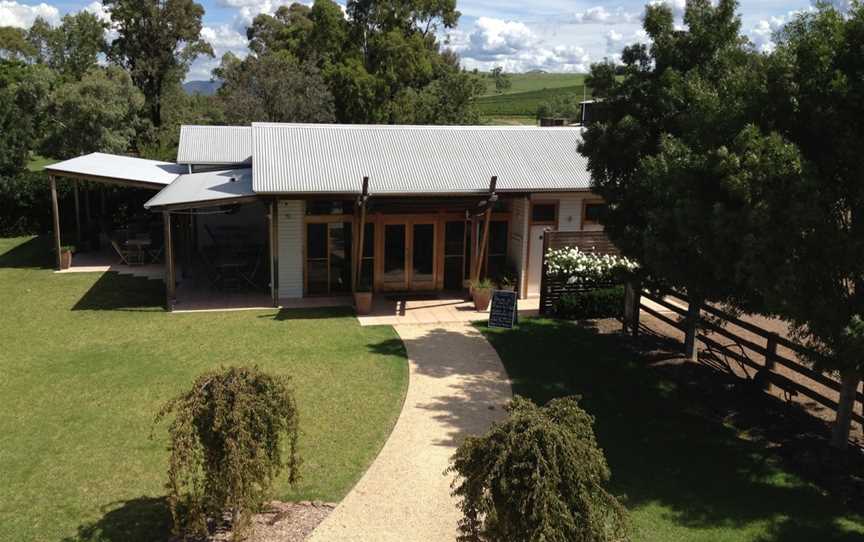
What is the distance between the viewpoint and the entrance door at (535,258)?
17578 millimetres

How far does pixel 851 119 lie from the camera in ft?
25.9

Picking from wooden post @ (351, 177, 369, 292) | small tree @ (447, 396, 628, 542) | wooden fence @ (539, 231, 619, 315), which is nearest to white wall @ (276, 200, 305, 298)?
wooden post @ (351, 177, 369, 292)

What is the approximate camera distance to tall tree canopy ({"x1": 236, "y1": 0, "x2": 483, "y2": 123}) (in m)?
41.5

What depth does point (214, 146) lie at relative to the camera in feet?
72.3

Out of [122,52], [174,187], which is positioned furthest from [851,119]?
[122,52]

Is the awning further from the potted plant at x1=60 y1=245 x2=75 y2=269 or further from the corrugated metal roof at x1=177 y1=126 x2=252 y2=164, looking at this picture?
the potted plant at x1=60 y1=245 x2=75 y2=269

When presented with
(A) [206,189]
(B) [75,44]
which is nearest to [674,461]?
(A) [206,189]

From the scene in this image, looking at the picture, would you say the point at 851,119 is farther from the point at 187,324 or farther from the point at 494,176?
the point at 187,324

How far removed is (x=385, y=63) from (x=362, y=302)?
29.7 meters

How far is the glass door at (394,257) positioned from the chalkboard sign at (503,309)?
11.0ft

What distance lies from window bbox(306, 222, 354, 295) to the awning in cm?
564

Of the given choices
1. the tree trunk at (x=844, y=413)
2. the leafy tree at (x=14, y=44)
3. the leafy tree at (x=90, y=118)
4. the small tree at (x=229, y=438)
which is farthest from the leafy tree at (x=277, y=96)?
the leafy tree at (x=14, y=44)

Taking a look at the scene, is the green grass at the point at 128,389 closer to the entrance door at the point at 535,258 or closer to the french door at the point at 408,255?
the french door at the point at 408,255

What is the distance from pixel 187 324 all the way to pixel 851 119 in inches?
497
